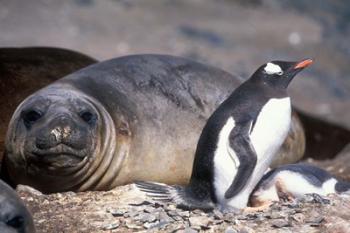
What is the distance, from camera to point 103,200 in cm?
448

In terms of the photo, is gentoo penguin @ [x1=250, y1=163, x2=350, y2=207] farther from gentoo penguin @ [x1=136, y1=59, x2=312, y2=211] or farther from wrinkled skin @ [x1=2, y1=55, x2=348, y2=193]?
wrinkled skin @ [x1=2, y1=55, x2=348, y2=193]

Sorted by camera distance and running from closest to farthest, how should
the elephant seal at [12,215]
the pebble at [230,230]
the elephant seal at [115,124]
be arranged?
the elephant seal at [12,215] → the pebble at [230,230] → the elephant seal at [115,124]

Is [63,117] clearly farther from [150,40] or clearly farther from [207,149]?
[150,40]

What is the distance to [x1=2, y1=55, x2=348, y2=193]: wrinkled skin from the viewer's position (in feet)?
14.9

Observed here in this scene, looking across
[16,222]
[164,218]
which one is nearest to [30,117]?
[164,218]

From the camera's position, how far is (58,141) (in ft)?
14.5

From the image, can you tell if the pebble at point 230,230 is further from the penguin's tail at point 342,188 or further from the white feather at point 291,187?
the penguin's tail at point 342,188

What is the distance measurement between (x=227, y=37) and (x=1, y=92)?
11340mm

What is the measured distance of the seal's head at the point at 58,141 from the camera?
4.47 meters

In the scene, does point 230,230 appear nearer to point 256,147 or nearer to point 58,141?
Result: point 256,147

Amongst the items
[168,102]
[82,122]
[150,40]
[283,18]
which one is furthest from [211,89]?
[283,18]

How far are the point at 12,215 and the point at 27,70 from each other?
2.33 metres

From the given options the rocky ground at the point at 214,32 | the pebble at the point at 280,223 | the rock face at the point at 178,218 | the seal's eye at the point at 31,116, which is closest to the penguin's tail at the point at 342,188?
the rock face at the point at 178,218

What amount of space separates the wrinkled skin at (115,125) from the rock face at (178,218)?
29 cm
